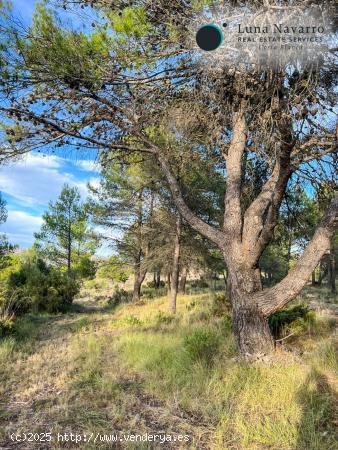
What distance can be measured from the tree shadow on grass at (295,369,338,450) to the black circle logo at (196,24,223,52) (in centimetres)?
A: 411

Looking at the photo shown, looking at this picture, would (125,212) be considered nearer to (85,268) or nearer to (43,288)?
(43,288)

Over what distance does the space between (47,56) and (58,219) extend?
70.2ft

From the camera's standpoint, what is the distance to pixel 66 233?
24.0m

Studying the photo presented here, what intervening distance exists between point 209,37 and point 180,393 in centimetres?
431

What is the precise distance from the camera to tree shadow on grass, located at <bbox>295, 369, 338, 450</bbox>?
2533 millimetres

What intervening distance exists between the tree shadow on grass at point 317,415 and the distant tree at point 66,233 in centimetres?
2141

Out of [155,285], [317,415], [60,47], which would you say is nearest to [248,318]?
[317,415]

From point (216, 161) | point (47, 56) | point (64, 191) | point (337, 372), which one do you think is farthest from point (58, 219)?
point (337, 372)

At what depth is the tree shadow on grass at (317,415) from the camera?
2533 mm

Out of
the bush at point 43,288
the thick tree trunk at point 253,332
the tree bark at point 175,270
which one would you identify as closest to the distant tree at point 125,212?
the tree bark at point 175,270

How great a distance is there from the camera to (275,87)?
3.50 metres

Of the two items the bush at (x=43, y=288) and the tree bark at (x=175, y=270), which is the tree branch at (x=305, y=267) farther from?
the bush at (x=43, y=288)

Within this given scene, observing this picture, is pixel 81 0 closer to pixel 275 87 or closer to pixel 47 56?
pixel 47 56

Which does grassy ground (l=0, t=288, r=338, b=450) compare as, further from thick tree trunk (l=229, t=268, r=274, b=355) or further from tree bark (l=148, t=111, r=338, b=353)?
tree bark (l=148, t=111, r=338, b=353)
